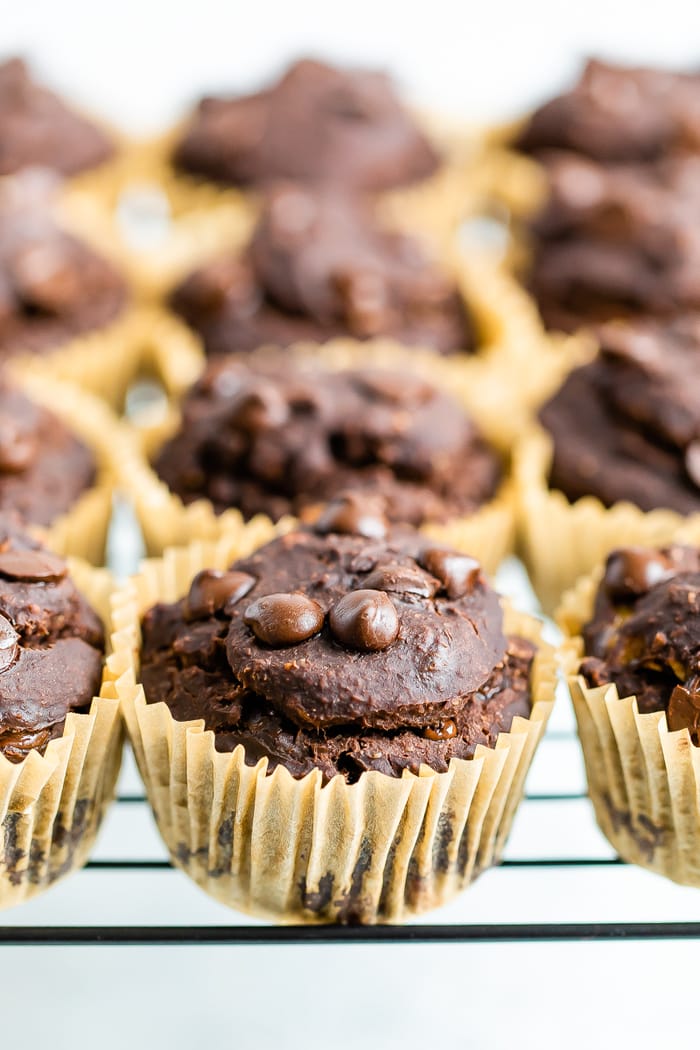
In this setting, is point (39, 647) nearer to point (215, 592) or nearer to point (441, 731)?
point (215, 592)

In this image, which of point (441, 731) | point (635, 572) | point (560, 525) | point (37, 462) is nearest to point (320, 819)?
point (441, 731)

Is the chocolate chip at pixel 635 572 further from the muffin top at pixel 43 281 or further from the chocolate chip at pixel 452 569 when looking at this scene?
the muffin top at pixel 43 281

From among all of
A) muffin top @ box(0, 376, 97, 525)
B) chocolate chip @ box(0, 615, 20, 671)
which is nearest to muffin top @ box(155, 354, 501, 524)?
muffin top @ box(0, 376, 97, 525)

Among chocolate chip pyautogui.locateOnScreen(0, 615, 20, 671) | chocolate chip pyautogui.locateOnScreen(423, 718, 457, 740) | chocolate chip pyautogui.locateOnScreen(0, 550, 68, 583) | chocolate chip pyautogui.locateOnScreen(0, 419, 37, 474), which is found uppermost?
chocolate chip pyautogui.locateOnScreen(0, 550, 68, 583)

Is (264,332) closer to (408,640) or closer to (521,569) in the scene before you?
(521,569)

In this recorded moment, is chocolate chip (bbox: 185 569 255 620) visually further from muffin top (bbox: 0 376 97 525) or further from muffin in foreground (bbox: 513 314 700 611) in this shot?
muffin in foreground (bbox: 513 314 700 611)

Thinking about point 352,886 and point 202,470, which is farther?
point 202,470

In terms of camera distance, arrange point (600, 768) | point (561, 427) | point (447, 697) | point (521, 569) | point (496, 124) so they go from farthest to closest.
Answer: point (496, 124) < point (521, 569) < point (561, 427) < point (600, 768) < point (447, 697)

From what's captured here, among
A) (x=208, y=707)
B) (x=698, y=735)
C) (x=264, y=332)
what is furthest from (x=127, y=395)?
(x=698, y=735)
